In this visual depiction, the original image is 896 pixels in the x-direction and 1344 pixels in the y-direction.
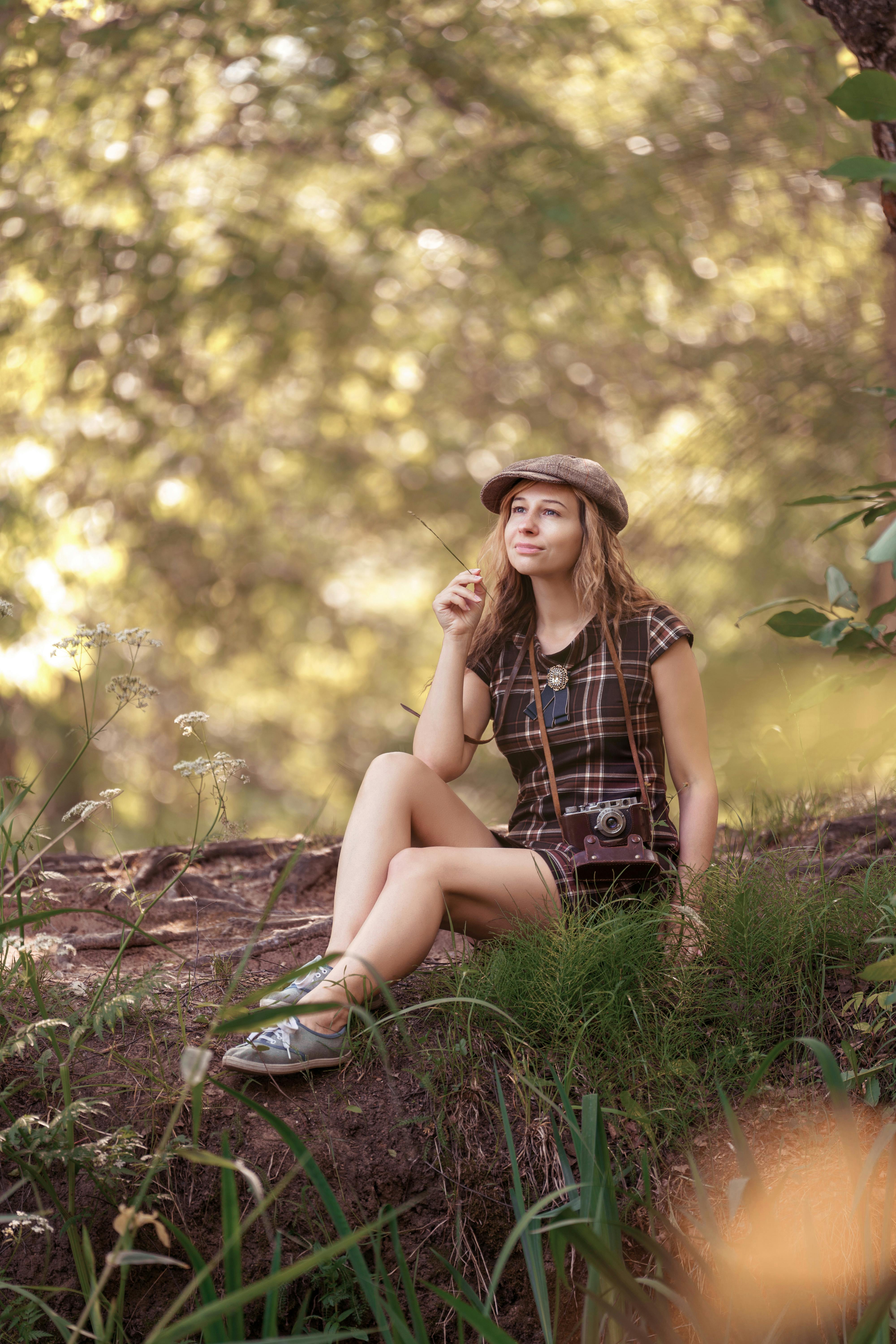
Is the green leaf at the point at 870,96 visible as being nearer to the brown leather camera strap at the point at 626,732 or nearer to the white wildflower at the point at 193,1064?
the brown leather camera strap at the point at 626,732

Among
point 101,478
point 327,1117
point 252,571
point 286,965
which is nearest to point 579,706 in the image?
point 286,965

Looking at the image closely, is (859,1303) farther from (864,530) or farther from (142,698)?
(864,530)

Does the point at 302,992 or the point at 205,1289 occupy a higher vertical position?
the point at 205,1289

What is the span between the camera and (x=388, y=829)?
2051mm

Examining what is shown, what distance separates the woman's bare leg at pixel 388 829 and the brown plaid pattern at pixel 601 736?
0.15 meters

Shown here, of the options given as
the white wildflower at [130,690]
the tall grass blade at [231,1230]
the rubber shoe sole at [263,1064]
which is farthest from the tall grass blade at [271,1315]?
the white wildflower at [130,690]

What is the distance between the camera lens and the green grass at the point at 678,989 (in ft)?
5.84

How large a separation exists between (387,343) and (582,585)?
20.9ft

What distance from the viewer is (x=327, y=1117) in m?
1.74

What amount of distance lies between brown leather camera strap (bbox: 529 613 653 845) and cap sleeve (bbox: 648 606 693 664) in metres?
0.08

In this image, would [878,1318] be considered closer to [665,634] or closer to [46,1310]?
[46,1310]

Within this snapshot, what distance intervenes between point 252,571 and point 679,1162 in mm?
7479

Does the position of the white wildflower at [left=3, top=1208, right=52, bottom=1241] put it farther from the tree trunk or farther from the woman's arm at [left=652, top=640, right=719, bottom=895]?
the tree trunk

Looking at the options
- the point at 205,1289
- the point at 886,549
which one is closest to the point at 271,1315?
the point at 205,1289
